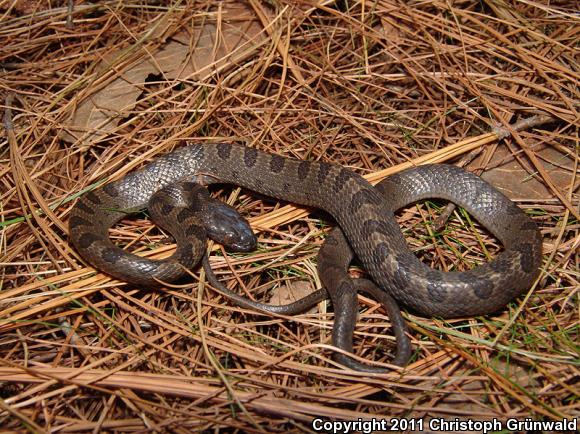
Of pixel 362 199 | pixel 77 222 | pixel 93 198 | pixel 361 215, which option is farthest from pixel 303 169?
pixel 77 222

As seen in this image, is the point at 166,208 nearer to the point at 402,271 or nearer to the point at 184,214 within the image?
the point at 184,214

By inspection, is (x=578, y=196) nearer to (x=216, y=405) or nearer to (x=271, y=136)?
(x=271, y=136)

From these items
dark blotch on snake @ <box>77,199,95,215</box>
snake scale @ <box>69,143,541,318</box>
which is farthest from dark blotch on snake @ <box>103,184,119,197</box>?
dark blotch on snake @ <box>77,199,95,215</box>

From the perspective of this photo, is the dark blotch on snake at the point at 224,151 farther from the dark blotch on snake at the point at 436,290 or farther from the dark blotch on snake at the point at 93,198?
the dark blotch on snake at the point at 436,290

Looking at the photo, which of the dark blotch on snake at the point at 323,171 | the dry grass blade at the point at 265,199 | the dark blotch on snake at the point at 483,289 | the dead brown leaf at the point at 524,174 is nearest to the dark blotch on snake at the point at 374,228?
the dry grass blade at the point at 265,199

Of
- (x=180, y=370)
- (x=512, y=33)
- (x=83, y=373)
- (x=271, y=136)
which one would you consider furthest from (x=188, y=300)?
(x=512, y=33)

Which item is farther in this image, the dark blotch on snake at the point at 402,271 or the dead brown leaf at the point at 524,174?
the dead brown leaf at the point at 524,174
